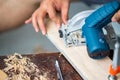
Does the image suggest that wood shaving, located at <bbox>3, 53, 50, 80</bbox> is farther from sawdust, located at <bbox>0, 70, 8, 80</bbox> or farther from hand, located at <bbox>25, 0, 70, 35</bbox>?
hand, located at <bbox>25, 0, 70, 35</bbox>

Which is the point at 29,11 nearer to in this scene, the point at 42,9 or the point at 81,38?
the point at 42,9

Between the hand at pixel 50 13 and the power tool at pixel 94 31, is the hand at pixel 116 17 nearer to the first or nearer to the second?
the power tool at pixel 94 31

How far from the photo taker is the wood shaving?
0.77 meters

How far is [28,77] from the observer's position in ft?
2.52

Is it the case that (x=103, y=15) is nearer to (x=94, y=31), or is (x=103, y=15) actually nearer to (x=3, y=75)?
(x=94, y=31)

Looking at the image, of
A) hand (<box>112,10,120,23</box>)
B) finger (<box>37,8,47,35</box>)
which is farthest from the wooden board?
hand (<box>112,10,120,23</box>)

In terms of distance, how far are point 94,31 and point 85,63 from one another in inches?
4.1

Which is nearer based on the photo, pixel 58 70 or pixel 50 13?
pixel 58 70

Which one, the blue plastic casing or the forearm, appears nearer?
the blue plastic casing

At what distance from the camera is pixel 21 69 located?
79 centimetres

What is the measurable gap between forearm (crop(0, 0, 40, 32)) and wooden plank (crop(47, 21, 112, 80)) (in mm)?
489

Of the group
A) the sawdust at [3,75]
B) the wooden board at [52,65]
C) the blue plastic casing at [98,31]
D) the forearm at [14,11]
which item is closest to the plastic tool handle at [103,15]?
the blue plastic casing at [98,31]

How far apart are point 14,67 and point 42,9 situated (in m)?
0.27

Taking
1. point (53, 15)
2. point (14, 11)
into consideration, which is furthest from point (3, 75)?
point (14, 11)
